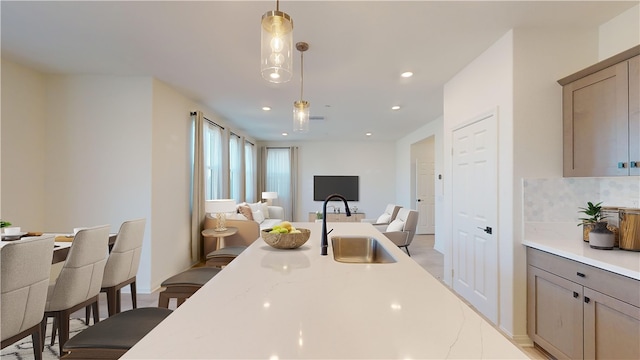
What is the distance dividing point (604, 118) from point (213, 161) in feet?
17.0

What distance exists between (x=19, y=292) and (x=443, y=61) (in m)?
3.66

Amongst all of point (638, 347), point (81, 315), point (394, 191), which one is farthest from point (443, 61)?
point (394, 191)

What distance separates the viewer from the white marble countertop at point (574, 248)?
157cm

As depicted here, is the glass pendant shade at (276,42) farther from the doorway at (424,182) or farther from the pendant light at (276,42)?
the doorway at (424,182)

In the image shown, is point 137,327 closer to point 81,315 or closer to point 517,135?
point 81,315

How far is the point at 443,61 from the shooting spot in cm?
298

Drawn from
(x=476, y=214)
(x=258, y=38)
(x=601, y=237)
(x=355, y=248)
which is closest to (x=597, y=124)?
(x=601, y=237)

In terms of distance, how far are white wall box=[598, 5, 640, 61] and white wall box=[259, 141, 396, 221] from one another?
6072 mm

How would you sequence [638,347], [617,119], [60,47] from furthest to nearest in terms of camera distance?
1. [60,47]
2. [617,119]
3. [638,347]

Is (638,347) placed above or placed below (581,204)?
below

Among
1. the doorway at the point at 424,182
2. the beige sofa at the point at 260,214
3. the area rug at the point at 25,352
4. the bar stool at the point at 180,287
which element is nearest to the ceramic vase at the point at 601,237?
the bar stool at the point at 180,287

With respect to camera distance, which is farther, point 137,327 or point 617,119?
point 617,119

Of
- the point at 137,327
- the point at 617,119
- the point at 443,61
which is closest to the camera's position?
the point at 137,327

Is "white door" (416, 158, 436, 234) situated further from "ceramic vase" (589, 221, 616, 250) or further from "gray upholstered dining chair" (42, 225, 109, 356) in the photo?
"gray upholstered dining chair" (42, 225, 109, 356)
